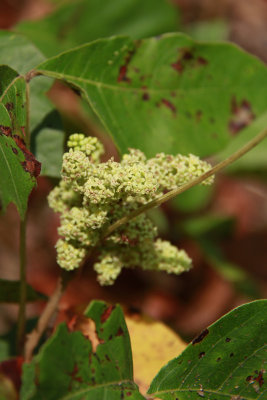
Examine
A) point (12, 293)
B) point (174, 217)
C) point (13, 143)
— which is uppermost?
point (13, 143)

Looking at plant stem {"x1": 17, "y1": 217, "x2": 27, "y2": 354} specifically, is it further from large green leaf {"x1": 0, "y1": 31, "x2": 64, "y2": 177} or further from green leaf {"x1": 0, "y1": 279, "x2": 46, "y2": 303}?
large green leaf {"x1": 0, "y1": 31, "x2": 64, "y2": 177}

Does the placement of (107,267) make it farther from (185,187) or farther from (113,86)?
(113,86)

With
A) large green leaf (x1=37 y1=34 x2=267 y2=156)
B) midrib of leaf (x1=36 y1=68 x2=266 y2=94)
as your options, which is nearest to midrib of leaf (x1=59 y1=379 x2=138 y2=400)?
large green leaf (x1=37 y1=34 x2=267 y2=156)

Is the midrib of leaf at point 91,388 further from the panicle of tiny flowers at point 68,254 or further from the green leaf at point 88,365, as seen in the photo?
the panicle of tiny flowers at point 68,254

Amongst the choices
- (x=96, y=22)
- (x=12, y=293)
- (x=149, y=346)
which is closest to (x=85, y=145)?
(x=12, y=293)

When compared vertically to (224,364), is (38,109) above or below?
above

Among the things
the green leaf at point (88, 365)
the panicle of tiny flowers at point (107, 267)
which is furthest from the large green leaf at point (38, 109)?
the green leaf at point (88, 365)
